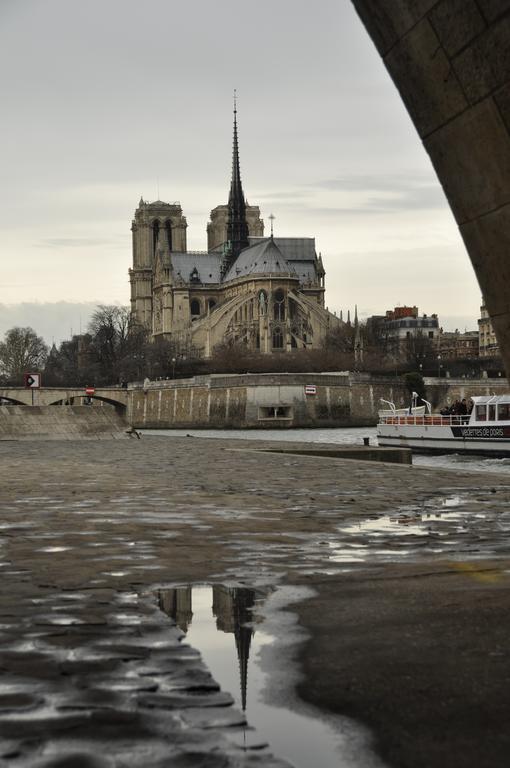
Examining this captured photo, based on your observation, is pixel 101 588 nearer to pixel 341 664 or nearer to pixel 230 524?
pixel 341 664

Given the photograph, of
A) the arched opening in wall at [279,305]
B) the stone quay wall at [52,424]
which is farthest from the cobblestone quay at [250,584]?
the arched opening in wall at [279,305]

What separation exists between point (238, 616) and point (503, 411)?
152ft

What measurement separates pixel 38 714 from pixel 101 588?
250 centimetres

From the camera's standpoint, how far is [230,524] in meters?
9.73

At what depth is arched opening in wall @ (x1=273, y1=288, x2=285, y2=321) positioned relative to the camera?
146125 mm

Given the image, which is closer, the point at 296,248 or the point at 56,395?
the point at 56,395

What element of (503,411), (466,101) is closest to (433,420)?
(503,411)

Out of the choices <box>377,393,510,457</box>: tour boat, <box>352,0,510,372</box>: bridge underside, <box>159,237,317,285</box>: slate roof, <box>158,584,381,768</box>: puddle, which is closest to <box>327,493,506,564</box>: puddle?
<box>158,584,381,768</box>: puddle

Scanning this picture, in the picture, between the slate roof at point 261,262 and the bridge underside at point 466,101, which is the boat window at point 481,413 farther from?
the slate roof at point 261,262

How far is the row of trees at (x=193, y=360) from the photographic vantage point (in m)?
129

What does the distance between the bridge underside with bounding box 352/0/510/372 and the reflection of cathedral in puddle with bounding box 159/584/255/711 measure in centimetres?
174

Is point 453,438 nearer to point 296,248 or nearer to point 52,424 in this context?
point 52,424

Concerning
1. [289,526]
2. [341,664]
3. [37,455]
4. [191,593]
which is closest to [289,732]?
[341,664]

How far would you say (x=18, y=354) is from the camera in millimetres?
160375
